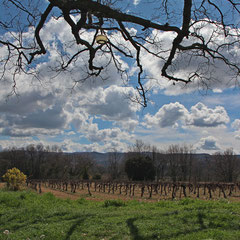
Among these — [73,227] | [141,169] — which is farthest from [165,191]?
[73,227]

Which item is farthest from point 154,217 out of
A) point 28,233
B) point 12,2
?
point 12,2

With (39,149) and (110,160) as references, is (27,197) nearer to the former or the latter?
(110,160)

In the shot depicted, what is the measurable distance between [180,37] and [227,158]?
57139mm

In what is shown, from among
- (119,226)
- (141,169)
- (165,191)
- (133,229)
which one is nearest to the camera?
(133,229)

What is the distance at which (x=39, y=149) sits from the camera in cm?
7138

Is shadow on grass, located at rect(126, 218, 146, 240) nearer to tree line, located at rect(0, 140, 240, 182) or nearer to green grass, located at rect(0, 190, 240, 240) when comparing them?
green grass, located at rect(0, 190, 240, 240)

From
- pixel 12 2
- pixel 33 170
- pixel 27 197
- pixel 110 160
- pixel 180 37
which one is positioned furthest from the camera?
pixel 110 160

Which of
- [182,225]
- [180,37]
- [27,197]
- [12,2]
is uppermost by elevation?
[12,2]

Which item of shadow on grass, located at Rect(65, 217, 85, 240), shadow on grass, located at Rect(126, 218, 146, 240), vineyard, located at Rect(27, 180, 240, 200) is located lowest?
vineyard, located at Rect(27, 180, 240, 200)

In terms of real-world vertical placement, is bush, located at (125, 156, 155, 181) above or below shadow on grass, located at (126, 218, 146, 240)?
below

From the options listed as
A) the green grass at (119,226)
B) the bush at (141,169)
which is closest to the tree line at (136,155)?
the bush at (141,169)

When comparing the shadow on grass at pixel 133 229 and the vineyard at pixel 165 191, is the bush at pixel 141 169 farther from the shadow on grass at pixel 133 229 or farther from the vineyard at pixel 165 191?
the shadow on grass at pixel 133 229

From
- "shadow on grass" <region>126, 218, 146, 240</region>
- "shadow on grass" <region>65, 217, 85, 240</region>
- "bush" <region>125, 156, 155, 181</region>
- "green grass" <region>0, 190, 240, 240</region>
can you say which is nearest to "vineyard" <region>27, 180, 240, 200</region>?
"bush" <region>125, 156, 155, 181</region>

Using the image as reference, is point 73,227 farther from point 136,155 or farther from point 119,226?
point 136,155
